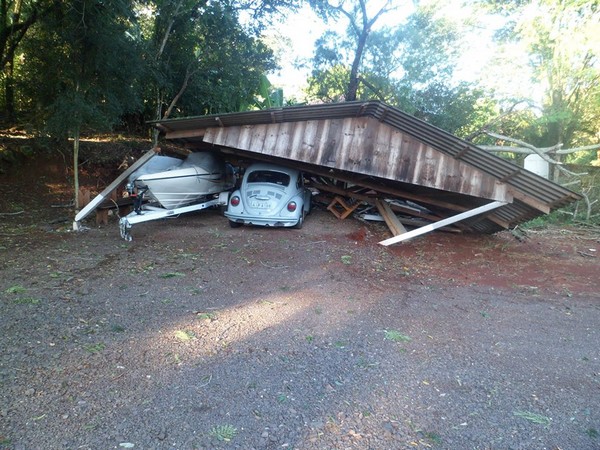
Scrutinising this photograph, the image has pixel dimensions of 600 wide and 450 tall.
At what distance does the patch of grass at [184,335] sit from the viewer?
13.0ft

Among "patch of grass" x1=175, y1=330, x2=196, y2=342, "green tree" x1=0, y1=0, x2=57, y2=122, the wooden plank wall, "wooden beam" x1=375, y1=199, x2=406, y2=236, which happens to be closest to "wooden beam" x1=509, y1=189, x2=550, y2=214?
the wooden plank wall

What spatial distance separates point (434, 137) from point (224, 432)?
6881 millimetres

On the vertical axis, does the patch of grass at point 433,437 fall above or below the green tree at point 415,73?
below

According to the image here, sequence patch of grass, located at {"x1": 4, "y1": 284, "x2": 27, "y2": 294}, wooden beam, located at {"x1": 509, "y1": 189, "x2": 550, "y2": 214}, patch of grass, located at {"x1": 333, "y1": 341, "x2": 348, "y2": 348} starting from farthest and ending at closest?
wooden beam, located at {"x1": 509, "y1": 189, "x2": 550, "y2": 214} → patch of grass, located at {"x1": 4, "y1": 284, "x2": 27, "y2": 294} → patch of grass, located at {"x1": 333, "y1": 341, "x2": 348, "y2": 348}

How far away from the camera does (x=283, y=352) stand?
3.88 m

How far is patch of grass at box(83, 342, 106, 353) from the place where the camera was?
3608 mm

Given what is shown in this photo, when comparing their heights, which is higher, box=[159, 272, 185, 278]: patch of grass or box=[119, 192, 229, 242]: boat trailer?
box=[119, 192, 229, 242]: boat trailer

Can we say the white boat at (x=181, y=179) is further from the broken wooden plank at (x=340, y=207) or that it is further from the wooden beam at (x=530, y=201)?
the wooden beam at (x=530, y=201)

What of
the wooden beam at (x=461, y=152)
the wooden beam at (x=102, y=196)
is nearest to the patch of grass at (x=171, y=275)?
the wooden beam at (x=102, y=196)

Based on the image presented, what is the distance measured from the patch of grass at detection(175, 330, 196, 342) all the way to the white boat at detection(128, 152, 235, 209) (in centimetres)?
532

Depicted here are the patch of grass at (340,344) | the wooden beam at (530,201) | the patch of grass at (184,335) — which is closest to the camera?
the patch of grass at (184,335)

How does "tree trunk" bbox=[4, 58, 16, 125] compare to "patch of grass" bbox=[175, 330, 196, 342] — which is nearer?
"patch of grass" bbox=[175, 330, 196, 342]

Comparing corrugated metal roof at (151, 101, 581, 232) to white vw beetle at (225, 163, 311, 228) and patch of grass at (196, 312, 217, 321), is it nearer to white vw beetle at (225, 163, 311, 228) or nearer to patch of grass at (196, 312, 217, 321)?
white vw beetle at (225, 163, 311, 228)

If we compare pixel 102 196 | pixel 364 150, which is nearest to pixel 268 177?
pixel 364 150
